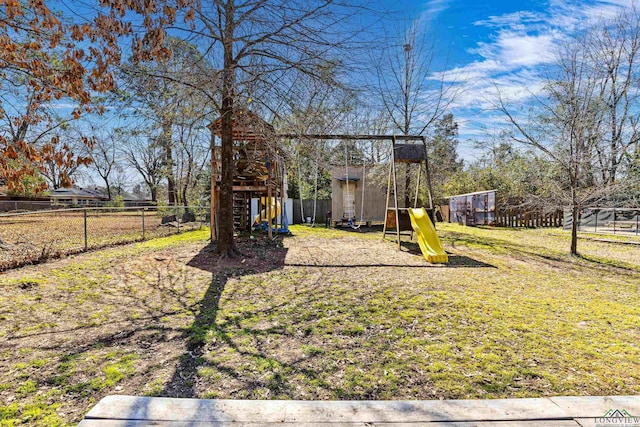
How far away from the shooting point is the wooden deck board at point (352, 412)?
167 centimetres

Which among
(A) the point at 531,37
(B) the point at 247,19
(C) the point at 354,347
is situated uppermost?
(A) the point at 531,37

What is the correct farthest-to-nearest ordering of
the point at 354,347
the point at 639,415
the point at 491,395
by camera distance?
the point at 354,347, the point at 491,395, the point at 639,415

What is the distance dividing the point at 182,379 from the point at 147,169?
29469 millimetres

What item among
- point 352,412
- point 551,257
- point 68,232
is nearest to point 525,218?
point 551,257

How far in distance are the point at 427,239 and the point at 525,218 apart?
509 inches

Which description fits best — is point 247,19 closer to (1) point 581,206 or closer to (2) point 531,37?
(2) point 531,37

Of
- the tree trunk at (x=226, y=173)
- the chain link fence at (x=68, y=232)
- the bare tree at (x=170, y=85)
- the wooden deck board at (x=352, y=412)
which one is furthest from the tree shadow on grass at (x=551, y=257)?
the chain link fence at (x=68, y=232)

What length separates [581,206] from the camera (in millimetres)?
7922

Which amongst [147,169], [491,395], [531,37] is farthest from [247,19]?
[147,169]

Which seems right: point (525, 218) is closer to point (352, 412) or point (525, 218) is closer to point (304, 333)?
point (304, 333)

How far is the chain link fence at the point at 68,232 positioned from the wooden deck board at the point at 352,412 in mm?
5469

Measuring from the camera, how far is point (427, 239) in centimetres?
784

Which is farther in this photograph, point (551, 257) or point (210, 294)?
point (551, 257)

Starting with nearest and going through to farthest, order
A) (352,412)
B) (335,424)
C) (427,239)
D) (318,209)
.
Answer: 1. (335,424)
2. (352,412)
3. (427,239)
4. (318,209)
